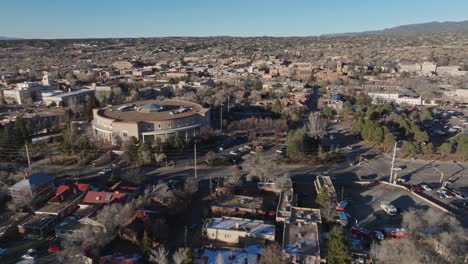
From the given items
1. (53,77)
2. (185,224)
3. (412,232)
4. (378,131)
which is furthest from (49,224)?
(53,77)

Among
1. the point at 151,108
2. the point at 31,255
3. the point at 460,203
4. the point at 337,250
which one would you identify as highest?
the point at 151,108

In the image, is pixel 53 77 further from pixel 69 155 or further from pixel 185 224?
pixel 185 224

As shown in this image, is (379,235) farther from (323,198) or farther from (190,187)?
(190,187)

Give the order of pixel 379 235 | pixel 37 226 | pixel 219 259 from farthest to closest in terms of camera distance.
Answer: pixel 37 226 → pixel 379 235 → pixel 219 259

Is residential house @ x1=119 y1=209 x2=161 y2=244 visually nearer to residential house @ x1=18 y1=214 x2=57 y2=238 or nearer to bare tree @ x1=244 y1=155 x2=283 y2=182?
residential house @ x1=18 y1=214 x2=57 y2=238

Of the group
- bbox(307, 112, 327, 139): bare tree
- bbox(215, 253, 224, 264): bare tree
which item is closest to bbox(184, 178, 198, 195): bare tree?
bbox(215, 253, 224, 264): bare tree

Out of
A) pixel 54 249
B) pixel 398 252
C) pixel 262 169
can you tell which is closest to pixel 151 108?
pixel 262 169

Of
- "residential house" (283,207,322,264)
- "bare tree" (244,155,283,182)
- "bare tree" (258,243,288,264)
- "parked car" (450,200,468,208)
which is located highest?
"bare tree" (244,155,283,182)
